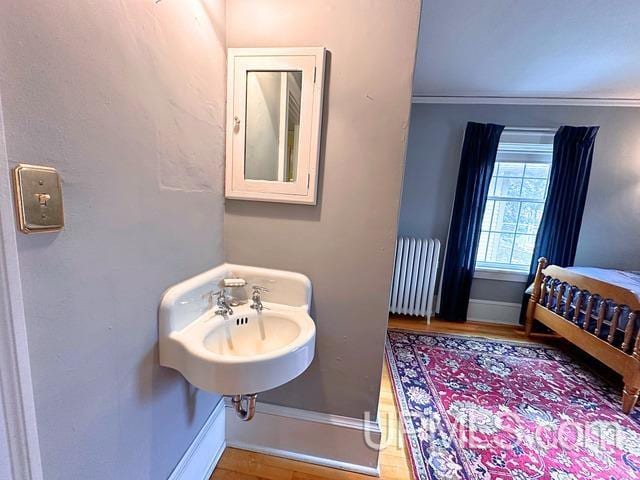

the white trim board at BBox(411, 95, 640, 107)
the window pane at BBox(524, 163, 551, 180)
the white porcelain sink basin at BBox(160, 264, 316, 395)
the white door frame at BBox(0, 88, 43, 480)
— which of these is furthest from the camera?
the window pane at BBox(524, 163, 551, 180)

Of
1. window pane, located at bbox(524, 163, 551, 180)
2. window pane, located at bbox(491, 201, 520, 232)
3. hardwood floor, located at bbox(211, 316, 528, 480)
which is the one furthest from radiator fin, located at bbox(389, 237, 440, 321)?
hardwood floor, located at bbox(211, 316, 528, 480)

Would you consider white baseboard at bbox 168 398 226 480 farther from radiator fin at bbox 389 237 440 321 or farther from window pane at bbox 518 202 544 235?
window pane at bbox 518 202 544 235

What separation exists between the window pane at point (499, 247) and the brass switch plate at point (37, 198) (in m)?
3.60

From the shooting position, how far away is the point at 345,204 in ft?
4.09

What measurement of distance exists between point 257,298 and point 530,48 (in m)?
2.43

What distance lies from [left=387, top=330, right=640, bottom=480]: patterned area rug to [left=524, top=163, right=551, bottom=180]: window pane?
175cm

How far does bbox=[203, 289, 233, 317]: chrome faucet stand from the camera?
1188 mm

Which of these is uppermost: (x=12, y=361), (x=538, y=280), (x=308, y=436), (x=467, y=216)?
(x=467, y=216)

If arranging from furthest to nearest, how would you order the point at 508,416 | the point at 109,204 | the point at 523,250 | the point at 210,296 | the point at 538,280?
the point at 523,250 < the point at 538,280 < the point at 508,416 < the point at 210,296 < the point at 109,204

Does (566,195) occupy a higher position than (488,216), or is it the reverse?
(566,195)

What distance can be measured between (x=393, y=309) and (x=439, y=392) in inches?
46.8

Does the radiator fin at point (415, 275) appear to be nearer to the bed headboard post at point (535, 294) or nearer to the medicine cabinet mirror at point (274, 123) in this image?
the bed headboard post at point (535, 294)

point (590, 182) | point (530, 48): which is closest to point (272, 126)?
point (530, 48)

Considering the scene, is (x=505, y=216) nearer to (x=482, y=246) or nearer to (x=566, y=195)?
(x=482, y=246)
